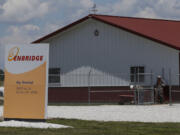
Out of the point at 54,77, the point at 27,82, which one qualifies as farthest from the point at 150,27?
the point at 27,82

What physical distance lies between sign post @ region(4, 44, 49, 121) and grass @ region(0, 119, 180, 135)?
1.30m

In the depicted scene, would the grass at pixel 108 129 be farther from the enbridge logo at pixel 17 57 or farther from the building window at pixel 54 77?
the building window at pixel 54 77

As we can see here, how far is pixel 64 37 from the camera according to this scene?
33.2 meters

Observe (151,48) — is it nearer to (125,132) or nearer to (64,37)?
(64,37)

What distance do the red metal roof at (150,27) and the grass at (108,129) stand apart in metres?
12.5

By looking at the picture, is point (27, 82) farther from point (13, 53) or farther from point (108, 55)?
point (108, 55)

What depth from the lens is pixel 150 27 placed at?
3234 centimetres

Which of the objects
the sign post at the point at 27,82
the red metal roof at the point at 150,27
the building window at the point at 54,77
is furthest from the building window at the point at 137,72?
the sign post at the point at 27,82

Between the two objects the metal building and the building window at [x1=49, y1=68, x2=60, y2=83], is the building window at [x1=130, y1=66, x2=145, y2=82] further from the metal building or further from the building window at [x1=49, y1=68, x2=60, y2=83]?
the building window at [x1=49, y1=68, x2=60, y2=83]

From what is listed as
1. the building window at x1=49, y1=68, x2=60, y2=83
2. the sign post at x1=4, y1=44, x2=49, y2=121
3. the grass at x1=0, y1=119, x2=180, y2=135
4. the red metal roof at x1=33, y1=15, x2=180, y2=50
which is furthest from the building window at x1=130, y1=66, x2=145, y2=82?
the sign post at x1=4, y1=44, x2=49, y2=121

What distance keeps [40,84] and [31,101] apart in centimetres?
61

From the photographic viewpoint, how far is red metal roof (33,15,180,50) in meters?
28.7

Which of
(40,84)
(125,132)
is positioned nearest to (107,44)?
(40,84)

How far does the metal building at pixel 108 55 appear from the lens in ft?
94.4
